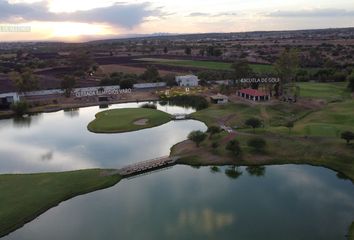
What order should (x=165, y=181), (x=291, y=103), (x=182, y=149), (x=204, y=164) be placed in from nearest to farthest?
(x=165, y=181)
(x=204, y=164)
(x=182, y=149)
(x=291, y=103)

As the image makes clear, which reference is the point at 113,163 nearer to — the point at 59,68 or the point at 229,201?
the point at 229,201

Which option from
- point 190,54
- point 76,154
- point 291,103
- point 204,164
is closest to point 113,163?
point 76,154

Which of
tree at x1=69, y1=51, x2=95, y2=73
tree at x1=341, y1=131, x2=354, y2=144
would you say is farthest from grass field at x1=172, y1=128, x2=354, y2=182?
tree at x1=69, y1=51, x2=95, y2=73

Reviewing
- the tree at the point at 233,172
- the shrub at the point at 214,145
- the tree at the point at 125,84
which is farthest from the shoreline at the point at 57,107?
the tree at the point at 233,172

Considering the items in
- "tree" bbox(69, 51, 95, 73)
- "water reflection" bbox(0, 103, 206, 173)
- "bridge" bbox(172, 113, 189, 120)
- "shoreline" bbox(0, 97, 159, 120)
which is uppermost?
"tree" bbox(69, 51, 95, 73)

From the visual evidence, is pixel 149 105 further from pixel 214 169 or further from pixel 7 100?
pixel 214 169

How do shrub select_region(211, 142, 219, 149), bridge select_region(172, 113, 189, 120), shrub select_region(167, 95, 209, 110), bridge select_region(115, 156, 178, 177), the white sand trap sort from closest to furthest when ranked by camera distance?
bridge select_region(115, 156, 178, 177), shrub select_region(211, 142, 219, 149), the white sand trap, bridge select_region(172, 113, 189, 120), shrub select_region(167, 95, 209, 110)

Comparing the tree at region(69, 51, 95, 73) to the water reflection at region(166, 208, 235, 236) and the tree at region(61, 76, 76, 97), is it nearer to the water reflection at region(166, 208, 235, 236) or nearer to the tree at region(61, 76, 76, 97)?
the tree at region(61, 76, 76, 97)
